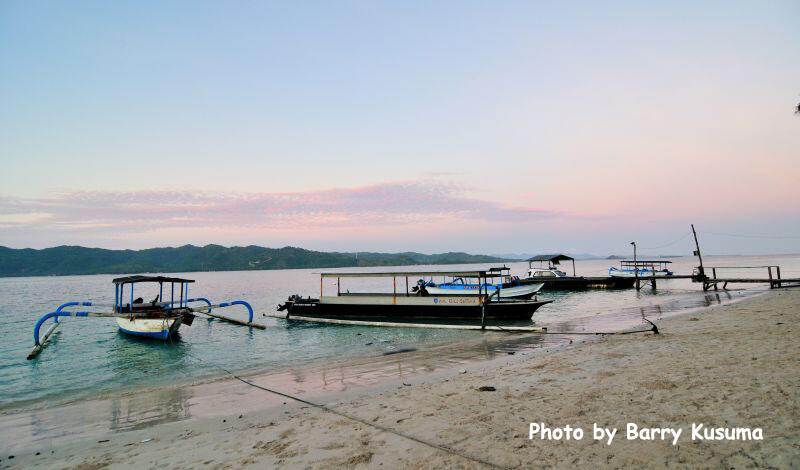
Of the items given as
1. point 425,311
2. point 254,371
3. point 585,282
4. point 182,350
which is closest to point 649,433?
point 254,371

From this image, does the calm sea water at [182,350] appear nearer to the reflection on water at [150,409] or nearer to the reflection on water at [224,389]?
the reflection on water at [224,389]

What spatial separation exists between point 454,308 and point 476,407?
1861 centimetres

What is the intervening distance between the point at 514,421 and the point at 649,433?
79.0 inches

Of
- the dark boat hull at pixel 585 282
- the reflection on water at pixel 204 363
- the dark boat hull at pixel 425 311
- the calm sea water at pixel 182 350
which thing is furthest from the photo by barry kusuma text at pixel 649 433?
the dark boat hull at pixel 585 282

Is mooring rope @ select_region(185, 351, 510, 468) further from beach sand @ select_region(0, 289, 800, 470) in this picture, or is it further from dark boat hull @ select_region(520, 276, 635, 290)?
dark boat hull @ select_region(520, 276, 635, 290)

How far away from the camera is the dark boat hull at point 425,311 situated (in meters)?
26.0

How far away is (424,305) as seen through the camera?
2728 centimetres

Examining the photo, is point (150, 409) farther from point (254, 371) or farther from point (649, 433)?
point (649, 433)

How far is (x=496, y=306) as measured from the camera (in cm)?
2592

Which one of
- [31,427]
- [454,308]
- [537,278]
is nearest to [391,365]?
[31,427]

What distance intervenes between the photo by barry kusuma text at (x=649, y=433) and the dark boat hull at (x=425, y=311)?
18.6 m

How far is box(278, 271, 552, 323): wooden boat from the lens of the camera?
84.6 ft

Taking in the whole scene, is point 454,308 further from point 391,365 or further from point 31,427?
point 31,427

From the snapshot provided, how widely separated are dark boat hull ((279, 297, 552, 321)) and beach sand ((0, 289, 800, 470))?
14115 millimetres
